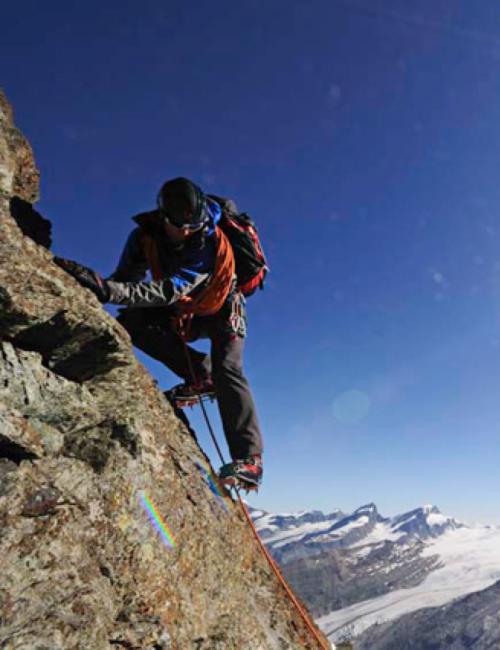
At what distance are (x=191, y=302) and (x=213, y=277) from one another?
0.60 meters

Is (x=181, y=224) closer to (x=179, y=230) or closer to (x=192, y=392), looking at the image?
(x=179, y=230)

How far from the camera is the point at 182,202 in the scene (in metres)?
7.58

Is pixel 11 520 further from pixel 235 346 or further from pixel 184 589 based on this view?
pixel 235 346

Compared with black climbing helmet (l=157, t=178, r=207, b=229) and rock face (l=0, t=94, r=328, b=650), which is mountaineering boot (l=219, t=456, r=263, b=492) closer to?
rock face (l=0, t=94, r=328, b=650)

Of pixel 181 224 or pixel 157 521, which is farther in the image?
pixel 181 224

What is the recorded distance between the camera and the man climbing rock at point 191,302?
755cm

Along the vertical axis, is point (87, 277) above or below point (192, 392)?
above

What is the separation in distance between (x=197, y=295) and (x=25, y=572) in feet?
16.9

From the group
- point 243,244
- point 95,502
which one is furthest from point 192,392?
point 95,502

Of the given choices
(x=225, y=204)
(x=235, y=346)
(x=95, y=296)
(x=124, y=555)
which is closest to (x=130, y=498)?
(x=124, y=555)

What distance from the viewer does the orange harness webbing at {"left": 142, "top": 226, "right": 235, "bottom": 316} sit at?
8.27m

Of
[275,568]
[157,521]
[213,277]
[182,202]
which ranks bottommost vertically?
[275,568]

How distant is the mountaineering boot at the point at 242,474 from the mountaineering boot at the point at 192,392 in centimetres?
177

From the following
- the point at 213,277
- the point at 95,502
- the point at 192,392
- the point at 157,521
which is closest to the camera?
the point at 95,502
